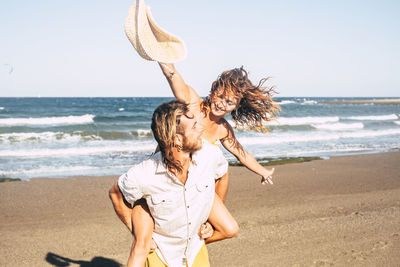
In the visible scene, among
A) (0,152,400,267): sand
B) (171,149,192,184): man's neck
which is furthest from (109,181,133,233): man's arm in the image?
(0,152,400,267): sand

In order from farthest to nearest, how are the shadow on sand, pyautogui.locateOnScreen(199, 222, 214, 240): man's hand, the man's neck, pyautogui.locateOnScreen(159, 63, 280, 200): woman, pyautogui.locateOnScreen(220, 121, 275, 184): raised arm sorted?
1. the shadow on sand
2. pyautogui.locateOnScreen(220, 121, 275, 184): raised arm
3. pyautogui.locateOnScreen(159, 63, 280, 200): woman
4. pyautogui.locateOnScreen(199, 222, 214, 240): man's hand
5. the man's neck

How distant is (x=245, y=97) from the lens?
358 centimetres

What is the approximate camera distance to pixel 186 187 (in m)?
2.67

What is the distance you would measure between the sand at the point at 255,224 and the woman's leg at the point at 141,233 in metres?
2.24

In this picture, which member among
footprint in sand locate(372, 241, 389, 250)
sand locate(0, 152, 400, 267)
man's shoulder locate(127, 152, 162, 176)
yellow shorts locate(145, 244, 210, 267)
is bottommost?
sand locate(0, 152, 400, 267)

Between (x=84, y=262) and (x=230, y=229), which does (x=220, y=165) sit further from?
(x=84, y=262)

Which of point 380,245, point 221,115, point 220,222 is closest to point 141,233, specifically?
point 220,222

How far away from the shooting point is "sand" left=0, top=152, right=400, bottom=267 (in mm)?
4965

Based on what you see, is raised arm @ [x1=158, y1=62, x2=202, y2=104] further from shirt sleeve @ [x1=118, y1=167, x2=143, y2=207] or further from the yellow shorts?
the yellow shorts

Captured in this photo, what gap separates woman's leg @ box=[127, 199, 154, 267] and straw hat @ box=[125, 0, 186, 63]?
3.23 feet

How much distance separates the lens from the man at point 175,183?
8.39ft

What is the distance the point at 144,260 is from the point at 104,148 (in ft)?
49.6

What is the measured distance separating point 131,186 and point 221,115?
1.16 meters

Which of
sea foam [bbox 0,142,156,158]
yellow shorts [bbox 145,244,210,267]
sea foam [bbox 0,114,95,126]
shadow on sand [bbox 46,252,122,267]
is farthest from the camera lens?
sea foam [bbox 0,114,95,126]
